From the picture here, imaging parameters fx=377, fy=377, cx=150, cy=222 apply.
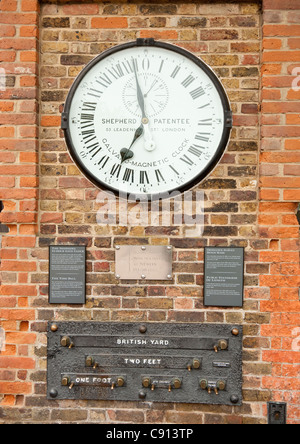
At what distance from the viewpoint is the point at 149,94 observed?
7.45 ft

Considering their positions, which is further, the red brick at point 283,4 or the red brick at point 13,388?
the red brick at point 13,388

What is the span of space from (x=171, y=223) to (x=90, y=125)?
2.53 ft

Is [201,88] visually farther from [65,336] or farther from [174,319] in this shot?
[65,336]

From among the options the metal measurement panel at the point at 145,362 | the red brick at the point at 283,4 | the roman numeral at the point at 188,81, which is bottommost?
the metal measurement panel at the point at 145,362

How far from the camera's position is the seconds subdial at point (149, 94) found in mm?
2268

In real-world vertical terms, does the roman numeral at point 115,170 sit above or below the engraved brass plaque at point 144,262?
above

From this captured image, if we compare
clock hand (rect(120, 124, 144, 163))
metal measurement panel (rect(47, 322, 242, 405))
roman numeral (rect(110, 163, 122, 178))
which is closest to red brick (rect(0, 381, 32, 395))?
metal measurement panel (rect(47, 322, 242, 405))

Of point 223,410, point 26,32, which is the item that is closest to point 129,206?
point 26,32

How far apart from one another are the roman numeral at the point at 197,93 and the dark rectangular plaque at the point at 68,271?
1.13m

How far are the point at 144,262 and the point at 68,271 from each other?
1.53ft
